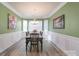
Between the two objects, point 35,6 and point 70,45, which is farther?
point 35,6

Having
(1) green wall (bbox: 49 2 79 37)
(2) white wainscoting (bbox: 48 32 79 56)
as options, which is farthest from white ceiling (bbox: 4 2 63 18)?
(2) white wainscoting (bbox: 48 32 79 56)

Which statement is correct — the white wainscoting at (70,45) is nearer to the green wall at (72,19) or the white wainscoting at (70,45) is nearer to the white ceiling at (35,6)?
the green wall at (72,19)

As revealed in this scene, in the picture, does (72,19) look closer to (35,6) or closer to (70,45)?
(70,45)

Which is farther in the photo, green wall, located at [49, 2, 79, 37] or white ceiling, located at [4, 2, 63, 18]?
white ceiling, located at [4, 2, 63, 18]

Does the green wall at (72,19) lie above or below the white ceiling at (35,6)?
below

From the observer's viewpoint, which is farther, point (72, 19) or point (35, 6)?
point (35, 6)

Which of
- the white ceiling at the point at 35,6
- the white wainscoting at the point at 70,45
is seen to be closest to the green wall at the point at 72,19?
the white wainscoting at the point at 70,45

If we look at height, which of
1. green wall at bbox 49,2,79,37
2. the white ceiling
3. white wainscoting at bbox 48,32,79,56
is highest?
the white ceiling

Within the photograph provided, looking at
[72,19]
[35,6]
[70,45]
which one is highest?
[35,6]

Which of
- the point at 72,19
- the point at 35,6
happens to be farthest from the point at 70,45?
the point at 35,6

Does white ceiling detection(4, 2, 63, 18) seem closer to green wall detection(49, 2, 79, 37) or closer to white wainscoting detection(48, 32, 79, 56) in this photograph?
green wall detection(49, 2, 79, 37)

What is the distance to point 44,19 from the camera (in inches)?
401

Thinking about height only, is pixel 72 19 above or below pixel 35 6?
below

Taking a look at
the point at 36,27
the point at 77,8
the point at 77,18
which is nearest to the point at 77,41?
the point at 77,18
